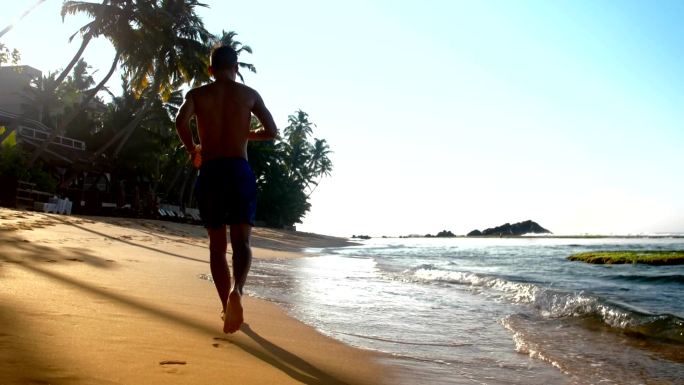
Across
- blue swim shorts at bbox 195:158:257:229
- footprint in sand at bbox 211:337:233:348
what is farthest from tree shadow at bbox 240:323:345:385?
blue swim shorts at bbox 195:158:257:229

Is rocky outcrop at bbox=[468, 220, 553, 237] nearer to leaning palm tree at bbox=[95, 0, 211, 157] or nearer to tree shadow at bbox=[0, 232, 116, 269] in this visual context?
leaning palm tree at bbox=[95, 0, 211, 157]

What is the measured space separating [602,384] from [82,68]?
4952 cm

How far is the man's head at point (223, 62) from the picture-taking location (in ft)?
10.7

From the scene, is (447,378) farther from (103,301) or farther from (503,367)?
(103,301)

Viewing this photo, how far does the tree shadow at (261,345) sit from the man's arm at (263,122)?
1.20 m

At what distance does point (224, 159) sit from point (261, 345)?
1.11 metres

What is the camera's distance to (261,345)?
2.85 metres

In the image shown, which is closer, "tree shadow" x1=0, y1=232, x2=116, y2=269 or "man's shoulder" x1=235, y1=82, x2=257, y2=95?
"man's shoulder" x1=235, y1=82, x2=257, y2=95

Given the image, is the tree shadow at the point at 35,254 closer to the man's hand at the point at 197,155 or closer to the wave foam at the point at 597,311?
the man's hand at the point at 197,155

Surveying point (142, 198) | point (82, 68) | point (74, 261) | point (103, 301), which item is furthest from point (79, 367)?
point (82, 68)

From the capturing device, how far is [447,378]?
2740mm

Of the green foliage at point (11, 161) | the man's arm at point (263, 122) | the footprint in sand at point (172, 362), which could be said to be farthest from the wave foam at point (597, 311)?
the green foliage at point (11, 161)

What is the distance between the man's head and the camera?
10.7ft

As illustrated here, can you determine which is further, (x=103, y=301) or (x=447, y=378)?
(x=103, y=301)
